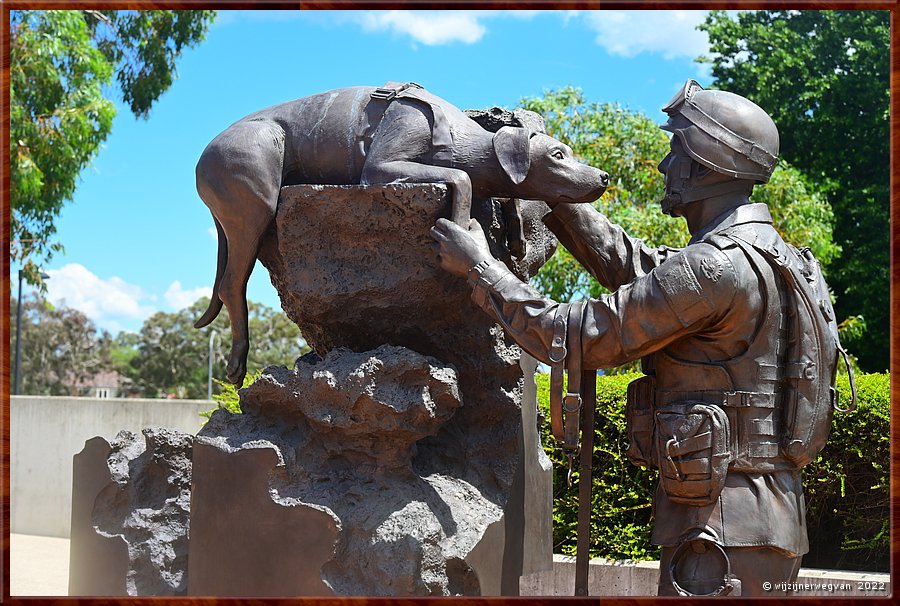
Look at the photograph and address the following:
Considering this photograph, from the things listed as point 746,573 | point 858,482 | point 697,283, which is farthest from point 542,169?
point 858,482

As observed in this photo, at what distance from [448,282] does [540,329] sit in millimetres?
432

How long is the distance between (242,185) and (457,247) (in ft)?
2.71

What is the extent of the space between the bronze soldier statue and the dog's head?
0.97 ft

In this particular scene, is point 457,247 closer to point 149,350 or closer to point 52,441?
point 52,441

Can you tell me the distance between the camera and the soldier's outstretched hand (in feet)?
11.1

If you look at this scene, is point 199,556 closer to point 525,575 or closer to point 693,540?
point 525,575

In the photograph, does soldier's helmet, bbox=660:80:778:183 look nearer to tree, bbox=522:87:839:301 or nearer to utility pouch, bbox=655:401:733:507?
utility pouch, bbox=655:401:733:507

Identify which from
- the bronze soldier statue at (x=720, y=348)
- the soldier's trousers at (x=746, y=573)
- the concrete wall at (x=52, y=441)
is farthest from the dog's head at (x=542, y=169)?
the concrete wall at (x=52, y=441)

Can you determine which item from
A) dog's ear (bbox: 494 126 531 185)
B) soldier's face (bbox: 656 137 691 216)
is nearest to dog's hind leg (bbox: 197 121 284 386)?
dog's ear (bbox: 494 126 531 185)

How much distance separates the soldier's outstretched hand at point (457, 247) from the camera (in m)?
3.37

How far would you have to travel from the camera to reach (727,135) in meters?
3.54

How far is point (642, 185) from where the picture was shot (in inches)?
456

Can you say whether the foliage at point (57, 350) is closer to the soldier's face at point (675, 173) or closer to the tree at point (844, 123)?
the tree at point (844, 123)

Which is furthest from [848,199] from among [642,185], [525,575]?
[525,575]
